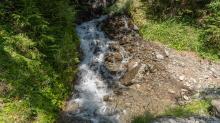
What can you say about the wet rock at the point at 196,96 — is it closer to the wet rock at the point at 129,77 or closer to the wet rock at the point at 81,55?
the wet rock at the point at 129,77

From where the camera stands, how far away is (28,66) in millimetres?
4559

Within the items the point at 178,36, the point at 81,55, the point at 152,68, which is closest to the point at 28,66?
the point at 81,55

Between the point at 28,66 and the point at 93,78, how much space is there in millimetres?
4056

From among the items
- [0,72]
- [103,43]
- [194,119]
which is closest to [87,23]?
[103,43]

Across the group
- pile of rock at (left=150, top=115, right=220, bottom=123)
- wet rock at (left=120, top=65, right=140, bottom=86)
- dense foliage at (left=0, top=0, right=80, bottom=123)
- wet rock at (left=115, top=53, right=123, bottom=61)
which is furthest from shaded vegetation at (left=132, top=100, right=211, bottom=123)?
wet rock at (left=115, top=53, right=123, bottom=61)

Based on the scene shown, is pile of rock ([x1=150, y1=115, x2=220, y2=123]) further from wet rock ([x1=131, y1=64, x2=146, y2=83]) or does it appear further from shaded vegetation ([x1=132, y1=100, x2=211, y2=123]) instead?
wet rock ([x1=131, y1=64, x2=146, y2=83])

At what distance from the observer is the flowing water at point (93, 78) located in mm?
5590

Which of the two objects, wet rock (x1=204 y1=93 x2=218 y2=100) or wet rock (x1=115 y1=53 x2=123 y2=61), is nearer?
wet rock (x1=204 y1=93 x2=218 y2=100)

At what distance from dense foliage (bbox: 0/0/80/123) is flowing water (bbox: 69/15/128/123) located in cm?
134

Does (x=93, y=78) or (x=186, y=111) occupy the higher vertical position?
(x=93, y=78)

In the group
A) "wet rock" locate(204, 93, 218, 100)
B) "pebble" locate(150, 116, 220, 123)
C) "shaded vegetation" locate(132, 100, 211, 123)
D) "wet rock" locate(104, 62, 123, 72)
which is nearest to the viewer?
"pebble" locate(150, 116, 220, 123)

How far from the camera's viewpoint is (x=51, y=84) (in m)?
5.33

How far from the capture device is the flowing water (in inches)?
220

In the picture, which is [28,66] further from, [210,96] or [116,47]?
[210,96]
